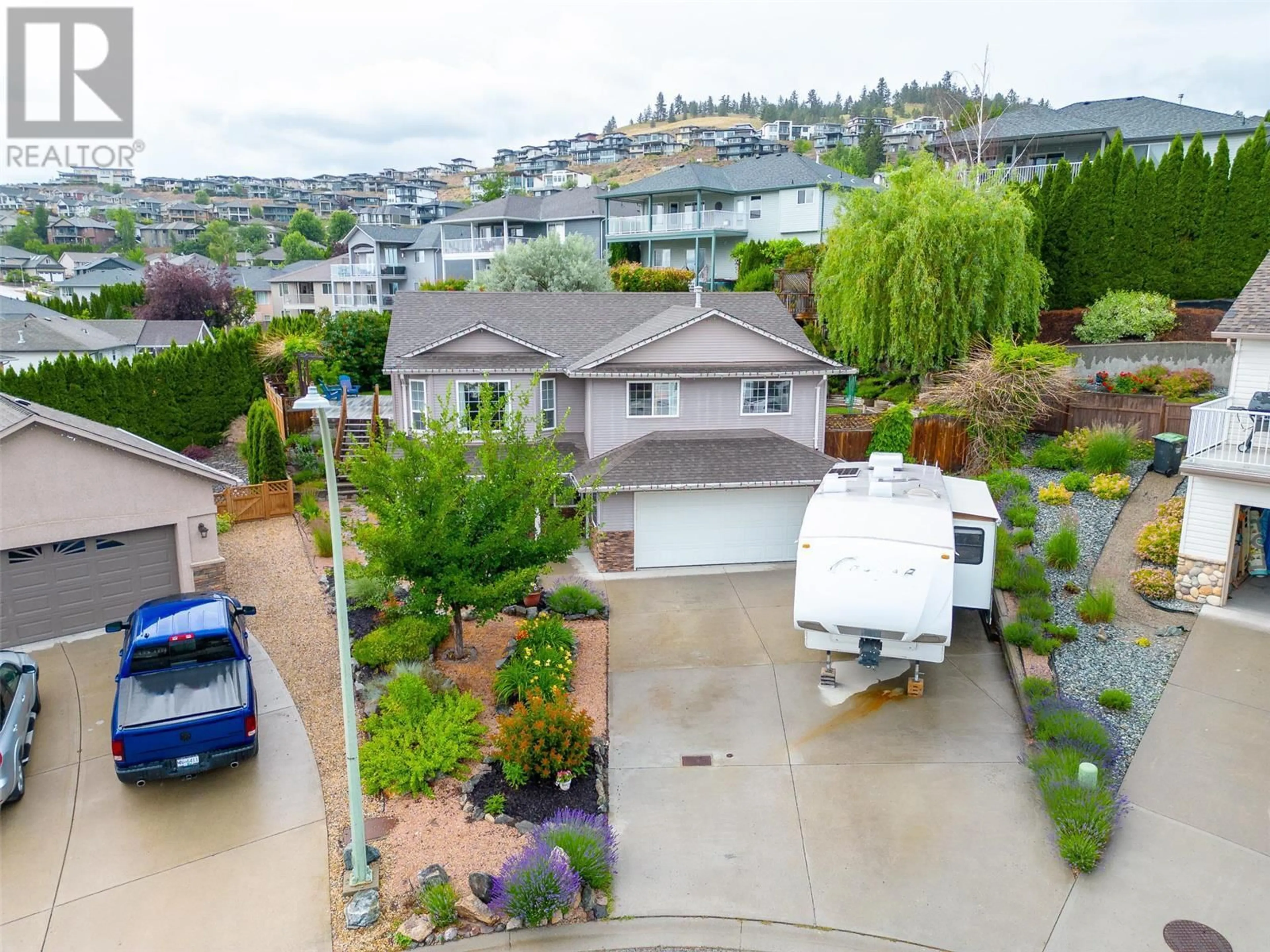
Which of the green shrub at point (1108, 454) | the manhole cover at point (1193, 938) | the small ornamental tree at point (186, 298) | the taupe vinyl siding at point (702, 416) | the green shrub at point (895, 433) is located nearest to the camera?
the manhole cover at point (1193, 938)

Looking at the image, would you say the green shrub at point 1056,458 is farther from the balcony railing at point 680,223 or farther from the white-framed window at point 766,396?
the balcony railing at point 680,223

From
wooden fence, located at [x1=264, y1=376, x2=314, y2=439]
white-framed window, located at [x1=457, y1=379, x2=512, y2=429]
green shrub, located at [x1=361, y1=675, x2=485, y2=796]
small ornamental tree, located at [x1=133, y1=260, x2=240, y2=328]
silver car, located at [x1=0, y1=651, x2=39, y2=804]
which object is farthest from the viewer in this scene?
small ornamental tree, located at [x1=133, y1=260, x2=240, y2=328]

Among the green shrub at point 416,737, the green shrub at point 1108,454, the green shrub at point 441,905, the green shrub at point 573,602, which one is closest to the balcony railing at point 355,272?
the green shrub at point 573,602

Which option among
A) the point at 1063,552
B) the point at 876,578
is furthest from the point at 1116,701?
the point at 1063,552

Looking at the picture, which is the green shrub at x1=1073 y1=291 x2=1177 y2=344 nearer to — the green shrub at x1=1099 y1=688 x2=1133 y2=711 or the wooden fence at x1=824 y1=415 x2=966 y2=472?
the wooden fence at x1=824 y1=415 x2=966 y2=472

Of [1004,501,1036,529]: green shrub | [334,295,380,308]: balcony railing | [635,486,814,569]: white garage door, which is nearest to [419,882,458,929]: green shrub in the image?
[635,486,814,569]: white garage door

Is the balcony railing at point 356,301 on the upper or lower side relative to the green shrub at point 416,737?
upper
